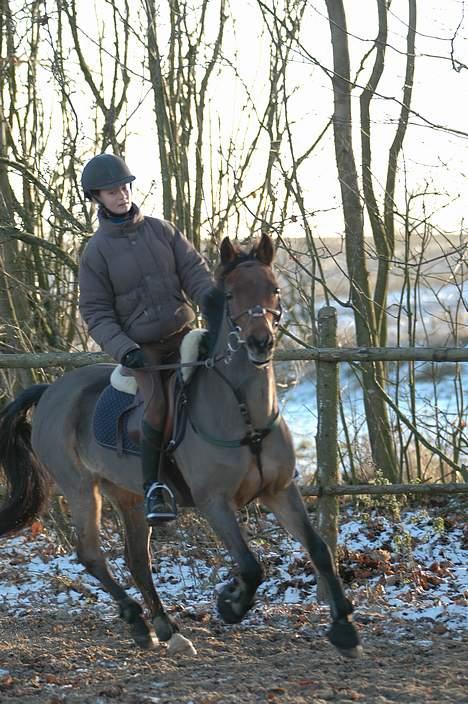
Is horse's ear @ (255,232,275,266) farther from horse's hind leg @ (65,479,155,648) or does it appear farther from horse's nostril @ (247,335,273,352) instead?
horse's hind leg @ (65,479,155,648)

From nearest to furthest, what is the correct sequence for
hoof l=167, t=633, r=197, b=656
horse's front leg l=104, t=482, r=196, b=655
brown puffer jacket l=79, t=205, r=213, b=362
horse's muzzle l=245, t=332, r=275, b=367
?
horse's muzzle l=245, t=332, r=275, b=367 < brown puffer jacket l=79, t=205, r=213, b=362 < hoof l=167, t=633, r=197, b=656 < horse's front leg l=104, t=482, r=196, b=655

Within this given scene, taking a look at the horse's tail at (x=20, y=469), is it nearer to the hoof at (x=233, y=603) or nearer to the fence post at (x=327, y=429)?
the fence post at (x=327, y=429)

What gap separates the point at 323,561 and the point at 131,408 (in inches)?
58.5

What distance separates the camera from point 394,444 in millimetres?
9492

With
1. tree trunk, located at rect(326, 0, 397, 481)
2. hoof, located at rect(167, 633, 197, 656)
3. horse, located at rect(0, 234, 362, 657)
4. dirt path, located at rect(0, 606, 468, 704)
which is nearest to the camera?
dirt path, located at rect(0, 606, 468, 704)

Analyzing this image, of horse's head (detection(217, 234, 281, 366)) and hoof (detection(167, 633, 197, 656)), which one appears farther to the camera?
hoof (detection(167, 633, 197, 656))

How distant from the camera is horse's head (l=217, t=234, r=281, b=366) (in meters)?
4.65

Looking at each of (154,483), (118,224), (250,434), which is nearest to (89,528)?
(154,483)

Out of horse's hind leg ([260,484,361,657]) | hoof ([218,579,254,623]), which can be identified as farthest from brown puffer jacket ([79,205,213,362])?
hoof ([218,579,254,623])

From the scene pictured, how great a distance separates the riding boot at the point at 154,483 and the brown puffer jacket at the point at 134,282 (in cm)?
53

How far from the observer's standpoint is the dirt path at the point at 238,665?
15.6 feet

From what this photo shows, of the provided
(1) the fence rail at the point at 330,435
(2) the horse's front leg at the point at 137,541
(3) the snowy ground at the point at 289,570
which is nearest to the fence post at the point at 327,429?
(1) the fence rail at the point at 330,435

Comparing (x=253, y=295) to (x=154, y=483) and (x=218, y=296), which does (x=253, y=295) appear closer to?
(x=218, y=296)

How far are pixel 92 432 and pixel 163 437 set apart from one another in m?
0.84
